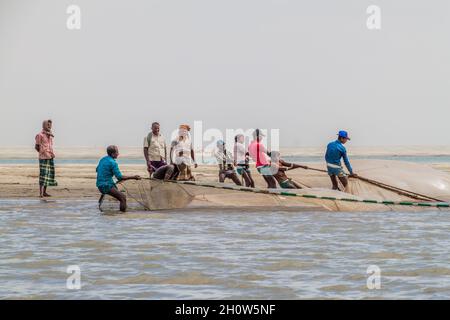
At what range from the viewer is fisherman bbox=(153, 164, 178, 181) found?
17.0m

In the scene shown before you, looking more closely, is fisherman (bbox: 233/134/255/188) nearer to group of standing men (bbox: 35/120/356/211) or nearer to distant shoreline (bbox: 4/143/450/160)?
group of standing men (bbox: 35/120/356/211)

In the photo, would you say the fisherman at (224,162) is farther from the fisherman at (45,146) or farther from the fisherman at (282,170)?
the fisherman at (45,146)

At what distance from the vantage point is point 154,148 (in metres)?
18.2

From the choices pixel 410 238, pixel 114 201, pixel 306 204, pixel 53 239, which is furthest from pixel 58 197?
pixel 410 238

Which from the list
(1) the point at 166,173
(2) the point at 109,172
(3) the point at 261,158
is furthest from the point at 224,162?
(2) the point at 109,172

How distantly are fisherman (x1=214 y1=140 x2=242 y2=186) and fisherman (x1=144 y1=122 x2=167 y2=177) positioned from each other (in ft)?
5.55

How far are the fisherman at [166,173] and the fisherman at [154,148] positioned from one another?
0.94 m

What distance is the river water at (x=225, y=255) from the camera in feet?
30.2

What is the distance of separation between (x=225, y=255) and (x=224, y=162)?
8122 millimetres

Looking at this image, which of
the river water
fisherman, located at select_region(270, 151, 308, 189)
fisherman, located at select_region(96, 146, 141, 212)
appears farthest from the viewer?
fisherman, located at select_region(270, 151, 308, 189)

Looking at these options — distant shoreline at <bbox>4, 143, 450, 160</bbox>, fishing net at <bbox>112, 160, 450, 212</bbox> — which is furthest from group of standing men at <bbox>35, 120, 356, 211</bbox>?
distant shoreline at <bbox>4, 143, 450, 160</bbox>

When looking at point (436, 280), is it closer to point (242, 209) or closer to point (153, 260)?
point (153, 260)
